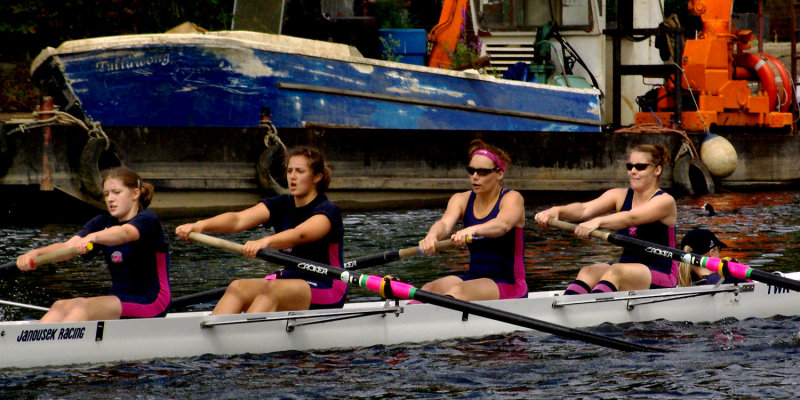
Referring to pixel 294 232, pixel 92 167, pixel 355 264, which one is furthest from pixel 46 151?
pixel 294 232

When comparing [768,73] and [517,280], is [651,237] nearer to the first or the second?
[517,280]

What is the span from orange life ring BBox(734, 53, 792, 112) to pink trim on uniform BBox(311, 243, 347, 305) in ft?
44.3

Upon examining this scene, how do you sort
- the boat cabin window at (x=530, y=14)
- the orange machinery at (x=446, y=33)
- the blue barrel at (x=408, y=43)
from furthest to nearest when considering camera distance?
the orange machinery at (x=446, y=33) < the blue barrel at (x=408, y=43) < the boat cabin window at (x=530, y=14)

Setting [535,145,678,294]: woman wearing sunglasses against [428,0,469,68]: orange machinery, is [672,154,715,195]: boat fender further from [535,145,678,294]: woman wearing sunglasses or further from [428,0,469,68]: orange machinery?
[535,145,678,294]: woman wearing sunglasses

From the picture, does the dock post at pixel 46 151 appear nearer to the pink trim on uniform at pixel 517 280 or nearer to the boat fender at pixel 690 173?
the pink trim on uniform at pixel 517 280

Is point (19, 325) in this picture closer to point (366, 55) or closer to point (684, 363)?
point (684, 363)

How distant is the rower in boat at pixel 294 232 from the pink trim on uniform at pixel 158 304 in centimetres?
26

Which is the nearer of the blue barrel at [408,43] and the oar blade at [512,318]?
the oar blade at [512,318]

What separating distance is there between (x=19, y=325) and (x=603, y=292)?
438 cm

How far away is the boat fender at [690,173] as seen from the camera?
1825 cm

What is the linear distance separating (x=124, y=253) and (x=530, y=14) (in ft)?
43.0

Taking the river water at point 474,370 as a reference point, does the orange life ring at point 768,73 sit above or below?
above

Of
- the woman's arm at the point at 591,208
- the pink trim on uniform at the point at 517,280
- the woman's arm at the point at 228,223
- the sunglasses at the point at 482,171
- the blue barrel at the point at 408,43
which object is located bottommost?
the pink trim on uniform at the point at 517,280

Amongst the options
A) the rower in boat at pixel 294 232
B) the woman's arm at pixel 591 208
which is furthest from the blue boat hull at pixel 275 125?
Result: the rower in boat at pixel 294 232
